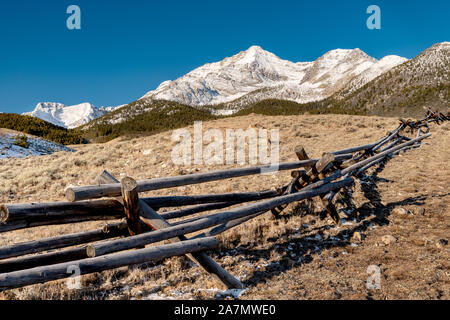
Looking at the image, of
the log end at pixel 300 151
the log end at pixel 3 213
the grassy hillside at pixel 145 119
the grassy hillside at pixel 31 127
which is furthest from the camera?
the grassy hillside at pixel 145 119

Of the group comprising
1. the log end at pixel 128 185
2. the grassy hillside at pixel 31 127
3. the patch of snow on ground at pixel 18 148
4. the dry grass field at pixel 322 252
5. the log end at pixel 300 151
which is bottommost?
the dry grass field at pixel 322 252

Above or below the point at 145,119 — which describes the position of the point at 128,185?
below

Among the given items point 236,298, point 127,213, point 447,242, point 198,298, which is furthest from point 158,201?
point 447,242

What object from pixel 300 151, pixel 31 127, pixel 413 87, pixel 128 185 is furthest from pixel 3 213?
pixel 413 87

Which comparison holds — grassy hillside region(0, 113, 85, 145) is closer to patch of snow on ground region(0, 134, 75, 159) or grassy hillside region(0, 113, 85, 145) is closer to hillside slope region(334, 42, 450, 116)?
patch of snow on ground region(0, 134, 75, 159)

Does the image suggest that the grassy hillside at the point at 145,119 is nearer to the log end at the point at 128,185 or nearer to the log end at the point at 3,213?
the log end at the point at 128,185

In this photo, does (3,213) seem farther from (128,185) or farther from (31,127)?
(31,127)

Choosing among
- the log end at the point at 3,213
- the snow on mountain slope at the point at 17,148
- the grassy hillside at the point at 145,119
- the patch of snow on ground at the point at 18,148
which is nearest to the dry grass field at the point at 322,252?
the log end at the point at 3,213

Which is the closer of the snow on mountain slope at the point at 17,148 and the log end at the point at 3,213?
the log end at the point at 3,213

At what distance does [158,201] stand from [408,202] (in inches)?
214

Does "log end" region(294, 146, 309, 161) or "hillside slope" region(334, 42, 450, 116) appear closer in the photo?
"log end" region(294, 146, 309, 161)

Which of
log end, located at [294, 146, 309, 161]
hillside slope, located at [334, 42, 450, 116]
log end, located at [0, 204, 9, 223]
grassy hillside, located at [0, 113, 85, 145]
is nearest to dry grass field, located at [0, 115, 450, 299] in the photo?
log end, located at [0, 204, 9, 223]
